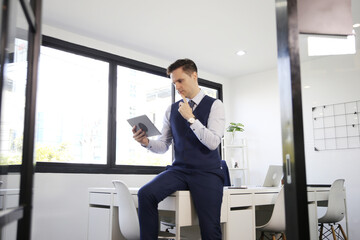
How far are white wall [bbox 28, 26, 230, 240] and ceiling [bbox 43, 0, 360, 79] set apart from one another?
11 cm

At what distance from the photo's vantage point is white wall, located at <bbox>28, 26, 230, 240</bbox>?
150 inches

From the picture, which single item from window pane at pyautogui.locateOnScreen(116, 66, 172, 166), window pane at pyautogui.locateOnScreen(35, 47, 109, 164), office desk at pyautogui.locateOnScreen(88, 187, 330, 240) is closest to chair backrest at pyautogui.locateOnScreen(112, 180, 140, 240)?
office desk at pyautogui.locateOnScreen(88, 187, 330, 240)

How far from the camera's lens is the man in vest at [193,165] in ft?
6.81

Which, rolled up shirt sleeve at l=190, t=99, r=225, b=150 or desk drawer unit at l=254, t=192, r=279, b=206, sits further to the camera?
desk drawer unit at l=254, t=192, r=279, b=206

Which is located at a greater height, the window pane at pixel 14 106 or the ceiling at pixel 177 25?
the ceiling at pixel 177 25

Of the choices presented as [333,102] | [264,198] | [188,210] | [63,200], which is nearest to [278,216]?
[264,198]

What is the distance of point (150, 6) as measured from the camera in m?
3.68

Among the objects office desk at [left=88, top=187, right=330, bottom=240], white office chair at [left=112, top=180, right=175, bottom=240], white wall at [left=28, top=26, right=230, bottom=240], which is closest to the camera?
office desk at [left=88, top=187, right=330, bottom=240]

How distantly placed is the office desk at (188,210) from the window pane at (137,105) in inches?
74.0

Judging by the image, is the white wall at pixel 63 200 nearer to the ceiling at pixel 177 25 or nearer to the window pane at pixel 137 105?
the ceiling at pixel 177 25

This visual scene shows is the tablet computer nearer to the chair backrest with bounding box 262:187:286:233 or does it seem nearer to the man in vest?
the man in vest

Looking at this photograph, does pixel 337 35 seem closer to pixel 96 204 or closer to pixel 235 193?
pixel 235 193

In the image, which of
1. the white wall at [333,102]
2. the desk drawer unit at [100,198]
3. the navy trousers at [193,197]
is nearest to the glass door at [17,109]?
the white wall at [333,102]

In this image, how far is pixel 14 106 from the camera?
103cm
